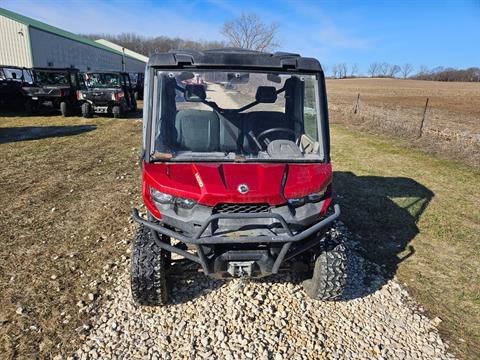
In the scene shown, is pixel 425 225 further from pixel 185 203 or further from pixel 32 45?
pixel 32 45

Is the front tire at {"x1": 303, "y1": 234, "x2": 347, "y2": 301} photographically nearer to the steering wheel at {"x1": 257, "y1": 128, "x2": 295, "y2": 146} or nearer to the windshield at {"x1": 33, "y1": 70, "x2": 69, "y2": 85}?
the steering wheel at {"x1": 257, "y1": 128, "x2": 295, "y2": 146}

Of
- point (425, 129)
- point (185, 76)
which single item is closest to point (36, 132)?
point (185, 76)

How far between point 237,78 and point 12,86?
48.5 feet

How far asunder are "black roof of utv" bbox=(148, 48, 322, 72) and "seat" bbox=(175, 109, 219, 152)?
45 centimetres

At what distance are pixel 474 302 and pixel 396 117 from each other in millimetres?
11232

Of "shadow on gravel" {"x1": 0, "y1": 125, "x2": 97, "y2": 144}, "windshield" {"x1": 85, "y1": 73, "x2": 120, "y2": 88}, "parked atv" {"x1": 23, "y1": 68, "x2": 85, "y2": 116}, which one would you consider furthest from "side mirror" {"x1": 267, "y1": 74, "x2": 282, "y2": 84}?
"parked atv" {"x1": 23, "y1": 68, "x2": 85, "y2": 116}

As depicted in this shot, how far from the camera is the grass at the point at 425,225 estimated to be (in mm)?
3377

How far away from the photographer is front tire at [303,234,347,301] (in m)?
2.97

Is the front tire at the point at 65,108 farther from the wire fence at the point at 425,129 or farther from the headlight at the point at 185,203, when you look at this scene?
the headlight at the point at 185,203

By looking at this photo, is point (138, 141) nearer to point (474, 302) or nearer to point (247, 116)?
point (247, 116)

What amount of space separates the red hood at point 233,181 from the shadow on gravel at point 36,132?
Answer: 8729 mm

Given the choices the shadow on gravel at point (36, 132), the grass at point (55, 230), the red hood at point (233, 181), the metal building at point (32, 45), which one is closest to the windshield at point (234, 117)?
the red hood at point (233, 181)

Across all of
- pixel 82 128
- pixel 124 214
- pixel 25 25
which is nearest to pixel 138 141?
pixel 82 128

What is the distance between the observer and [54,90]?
43.0 feet
